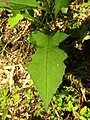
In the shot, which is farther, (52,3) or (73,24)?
(73,24)

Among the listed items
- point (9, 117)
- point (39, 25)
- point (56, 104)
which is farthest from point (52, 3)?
point (9, 117)

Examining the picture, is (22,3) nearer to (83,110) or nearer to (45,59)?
(45,59)

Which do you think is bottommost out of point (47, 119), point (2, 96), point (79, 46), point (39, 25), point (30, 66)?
point (47, 119)

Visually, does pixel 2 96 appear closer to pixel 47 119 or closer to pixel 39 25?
pixel 47 119

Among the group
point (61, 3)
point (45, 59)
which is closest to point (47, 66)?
point (45, 59)

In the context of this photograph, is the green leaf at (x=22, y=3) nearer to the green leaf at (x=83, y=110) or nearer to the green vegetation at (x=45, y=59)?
the green vegetation at (x=45, y=59)

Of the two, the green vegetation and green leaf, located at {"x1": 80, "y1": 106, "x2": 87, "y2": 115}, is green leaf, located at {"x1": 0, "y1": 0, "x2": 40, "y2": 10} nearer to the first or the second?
the green vegetation

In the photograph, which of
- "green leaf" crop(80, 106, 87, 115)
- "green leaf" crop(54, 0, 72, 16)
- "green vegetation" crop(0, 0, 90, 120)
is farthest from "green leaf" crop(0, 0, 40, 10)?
"green leaf" crop(80, 106, 87, 115)

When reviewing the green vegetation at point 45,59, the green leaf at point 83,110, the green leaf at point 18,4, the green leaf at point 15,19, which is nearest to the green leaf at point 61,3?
the green vegetation at point 45,59
